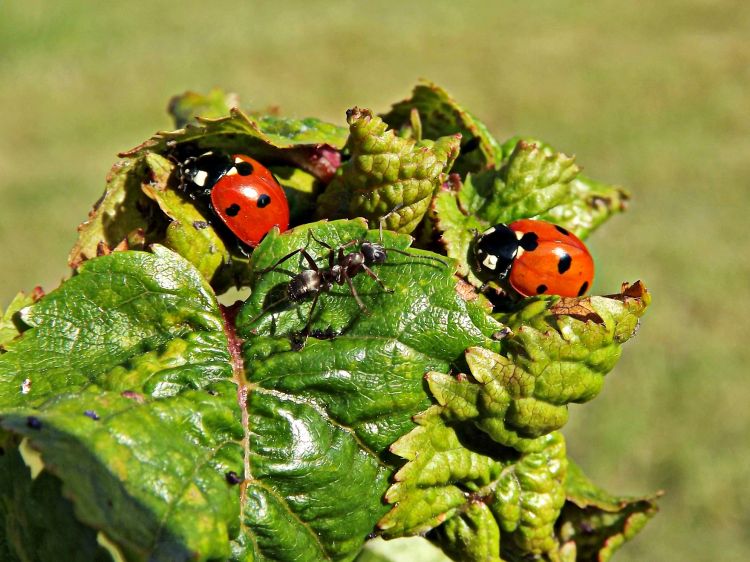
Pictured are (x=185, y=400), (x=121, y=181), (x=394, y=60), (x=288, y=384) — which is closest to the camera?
(x=185, y=400)

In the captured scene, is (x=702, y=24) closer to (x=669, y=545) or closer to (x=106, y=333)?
(x=669, y=545)

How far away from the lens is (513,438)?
2.54 metres

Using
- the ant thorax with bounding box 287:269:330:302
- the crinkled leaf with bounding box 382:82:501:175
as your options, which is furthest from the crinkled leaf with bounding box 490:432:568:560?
the crinkled leaf with bounding box 382:82:501:175

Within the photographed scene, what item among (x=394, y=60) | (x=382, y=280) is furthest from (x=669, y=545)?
(x=394, y=60)

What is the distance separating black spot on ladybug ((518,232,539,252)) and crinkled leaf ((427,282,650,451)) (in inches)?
22.8

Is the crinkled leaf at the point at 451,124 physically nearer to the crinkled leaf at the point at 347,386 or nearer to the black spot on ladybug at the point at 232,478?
the crinkled leaf at the point at 347,386

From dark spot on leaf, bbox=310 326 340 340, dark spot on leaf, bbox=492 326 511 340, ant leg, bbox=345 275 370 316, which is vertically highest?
ant leg, bbox=345 275 370 316

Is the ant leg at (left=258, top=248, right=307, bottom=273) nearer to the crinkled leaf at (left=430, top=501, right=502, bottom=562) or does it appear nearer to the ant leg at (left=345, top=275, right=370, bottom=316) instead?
the ant leg at (left=345, top=275, right=370, bottom=316)

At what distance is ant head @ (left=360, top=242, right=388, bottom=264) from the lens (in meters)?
2.58

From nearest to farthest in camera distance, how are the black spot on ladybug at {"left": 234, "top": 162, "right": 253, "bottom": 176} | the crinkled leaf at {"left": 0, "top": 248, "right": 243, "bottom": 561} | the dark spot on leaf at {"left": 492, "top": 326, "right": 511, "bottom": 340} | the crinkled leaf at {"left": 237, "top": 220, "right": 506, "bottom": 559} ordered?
1. the crinkled leaf at {"left": 0, "top": 248, "right": 243, "bottom": 561}
2. the crinkled leaf at {"left": 237, "top": 220, "right": 506, "bottom": 559}
3. the dark spot on leaf at {"left": 492, "top": 326, "right": 511, "bottom": 340}
4. the black spot on ladybug at {"left": 234, "top": 162, "right": 253, "bottom": 176}

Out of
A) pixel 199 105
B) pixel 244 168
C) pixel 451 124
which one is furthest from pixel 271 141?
pixel 199 105

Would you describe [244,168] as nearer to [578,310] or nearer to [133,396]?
[133,396]

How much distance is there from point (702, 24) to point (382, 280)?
62.0 ft

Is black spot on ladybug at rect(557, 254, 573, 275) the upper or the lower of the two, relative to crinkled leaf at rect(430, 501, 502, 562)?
upper
